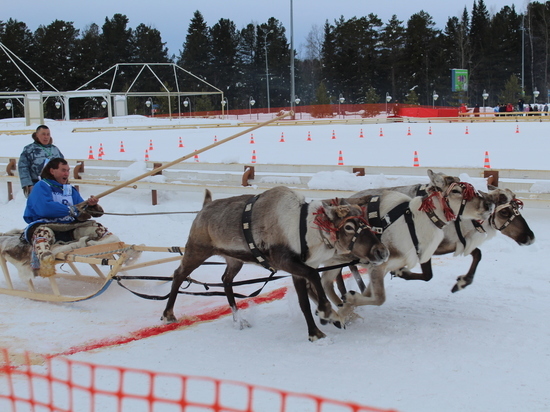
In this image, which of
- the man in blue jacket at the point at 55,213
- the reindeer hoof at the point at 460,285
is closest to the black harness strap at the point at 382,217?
the reindeer hoof at the point at 460,285

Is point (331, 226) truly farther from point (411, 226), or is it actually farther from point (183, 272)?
point (183, 272)

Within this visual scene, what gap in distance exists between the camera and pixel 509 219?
6109 mm

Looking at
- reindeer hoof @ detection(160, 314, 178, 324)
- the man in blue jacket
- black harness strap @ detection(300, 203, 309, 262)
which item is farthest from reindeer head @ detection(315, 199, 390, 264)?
the man in blue jacket

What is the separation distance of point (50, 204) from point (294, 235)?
3321mm

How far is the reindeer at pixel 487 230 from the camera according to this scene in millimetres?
6105

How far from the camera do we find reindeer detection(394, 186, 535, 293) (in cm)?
611

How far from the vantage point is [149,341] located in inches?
208

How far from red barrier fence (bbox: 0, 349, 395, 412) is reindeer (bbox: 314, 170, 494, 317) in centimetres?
176

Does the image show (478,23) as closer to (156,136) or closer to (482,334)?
(156,136)

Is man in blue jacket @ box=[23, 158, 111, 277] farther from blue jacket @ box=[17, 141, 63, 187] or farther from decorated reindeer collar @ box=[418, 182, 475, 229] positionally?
decorated reindeer collar @ box=[418, 182, 475, 229]

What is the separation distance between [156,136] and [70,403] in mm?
27253

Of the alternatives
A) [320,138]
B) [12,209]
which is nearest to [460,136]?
[320,138]

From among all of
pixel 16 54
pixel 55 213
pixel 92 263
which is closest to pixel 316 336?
pixel 92 263

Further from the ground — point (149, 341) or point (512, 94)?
point (512, 94)
